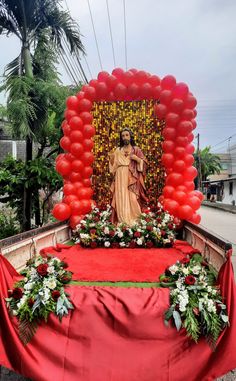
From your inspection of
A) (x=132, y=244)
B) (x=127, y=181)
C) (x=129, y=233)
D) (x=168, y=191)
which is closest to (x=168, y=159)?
(x=168, y=191)

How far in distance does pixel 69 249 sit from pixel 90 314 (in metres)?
2.31

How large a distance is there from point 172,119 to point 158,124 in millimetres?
578

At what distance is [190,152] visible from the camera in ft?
20.1

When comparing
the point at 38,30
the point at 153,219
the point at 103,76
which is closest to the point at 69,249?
the point at 153,219

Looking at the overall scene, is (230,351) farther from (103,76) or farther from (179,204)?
(103,76)

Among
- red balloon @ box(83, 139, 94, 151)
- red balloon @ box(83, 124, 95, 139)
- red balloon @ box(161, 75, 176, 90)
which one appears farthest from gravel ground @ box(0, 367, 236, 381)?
red balloon @ box(161, 75, 176, 90)

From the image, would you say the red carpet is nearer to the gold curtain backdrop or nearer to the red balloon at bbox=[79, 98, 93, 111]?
the gold curtain backdrop

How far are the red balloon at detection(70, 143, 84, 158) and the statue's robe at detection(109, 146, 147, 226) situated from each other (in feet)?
2.31

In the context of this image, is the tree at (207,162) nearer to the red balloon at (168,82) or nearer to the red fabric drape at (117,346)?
the red balloon at (168,82)

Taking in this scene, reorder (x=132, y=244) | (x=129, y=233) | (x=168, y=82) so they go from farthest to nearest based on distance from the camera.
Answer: (x=168, y=82)
(x=129, y=233)
(x=132, y=244)

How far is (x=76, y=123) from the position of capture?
6242 mm

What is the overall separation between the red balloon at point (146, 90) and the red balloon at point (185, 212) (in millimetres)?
2288

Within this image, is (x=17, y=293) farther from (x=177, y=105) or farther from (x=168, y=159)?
(x=177, y=105)

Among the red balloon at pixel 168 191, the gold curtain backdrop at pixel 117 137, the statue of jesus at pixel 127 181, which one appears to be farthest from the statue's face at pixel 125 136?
the red balloon at pixel 168 191
